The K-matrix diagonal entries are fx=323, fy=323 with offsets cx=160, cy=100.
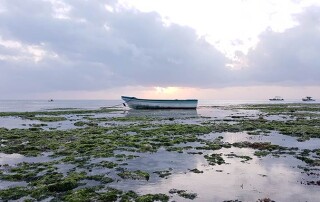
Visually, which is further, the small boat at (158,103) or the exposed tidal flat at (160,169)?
the small boat at (158,103)

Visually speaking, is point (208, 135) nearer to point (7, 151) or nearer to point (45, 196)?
point (7, 151)

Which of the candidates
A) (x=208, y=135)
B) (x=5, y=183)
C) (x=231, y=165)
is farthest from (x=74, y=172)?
(x=208, y=135)

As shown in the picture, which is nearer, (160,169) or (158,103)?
(160,169)

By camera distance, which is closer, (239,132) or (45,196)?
(45,196)

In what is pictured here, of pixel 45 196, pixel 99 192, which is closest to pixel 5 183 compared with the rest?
pixel 45 196

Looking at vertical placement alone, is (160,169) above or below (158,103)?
below

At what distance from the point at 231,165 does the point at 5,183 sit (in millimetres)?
12119

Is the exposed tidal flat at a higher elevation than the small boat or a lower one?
lower

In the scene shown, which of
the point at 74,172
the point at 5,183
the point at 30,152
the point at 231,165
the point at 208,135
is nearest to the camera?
the point at 5,183

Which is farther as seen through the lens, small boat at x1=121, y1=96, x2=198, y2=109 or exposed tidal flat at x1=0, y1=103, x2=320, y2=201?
small boat at x1=121, y1=96, x2=198, y2=109

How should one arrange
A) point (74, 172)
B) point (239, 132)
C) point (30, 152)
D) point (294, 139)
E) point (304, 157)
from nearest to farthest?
point (74, 172)
point (304, 157)
point (30, 152)
point (294, 139)
point (239, 132)

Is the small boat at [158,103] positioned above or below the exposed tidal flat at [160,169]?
above

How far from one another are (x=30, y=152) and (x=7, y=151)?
2.03 metres

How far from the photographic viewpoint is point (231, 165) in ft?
62.2
